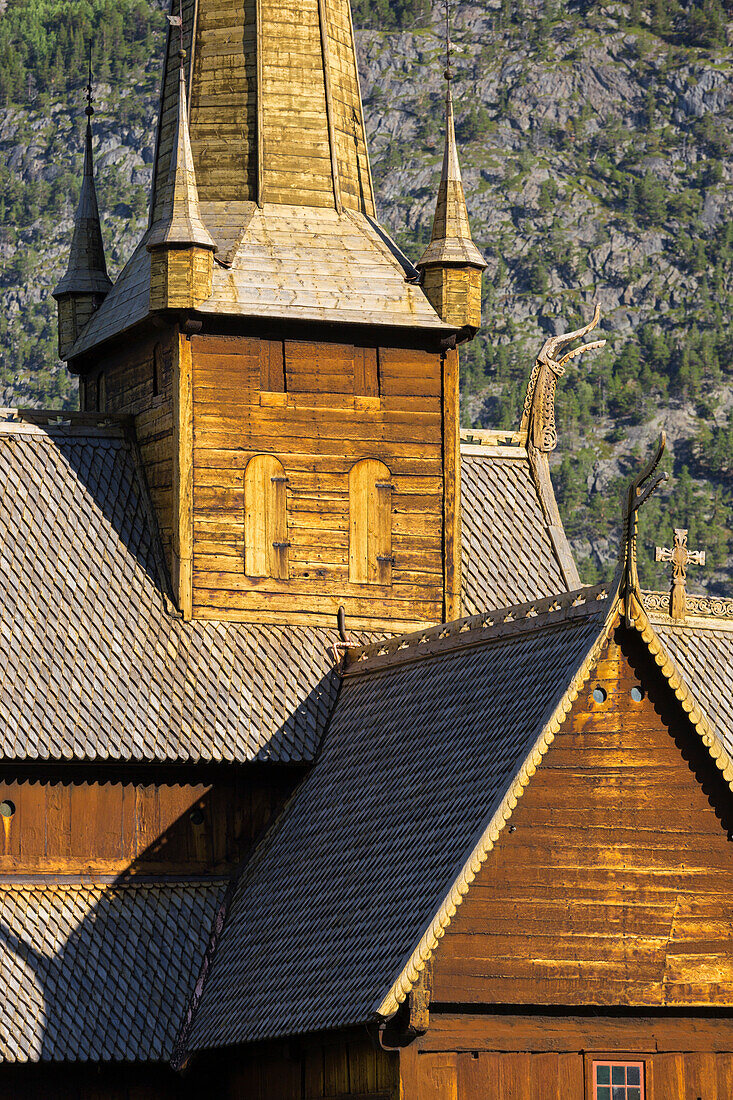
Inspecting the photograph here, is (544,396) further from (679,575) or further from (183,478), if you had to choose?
(183,478)

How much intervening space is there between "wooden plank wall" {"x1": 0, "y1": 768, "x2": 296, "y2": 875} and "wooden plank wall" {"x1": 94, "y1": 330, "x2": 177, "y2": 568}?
12.7 feet

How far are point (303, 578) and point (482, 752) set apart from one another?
8158 millimetres

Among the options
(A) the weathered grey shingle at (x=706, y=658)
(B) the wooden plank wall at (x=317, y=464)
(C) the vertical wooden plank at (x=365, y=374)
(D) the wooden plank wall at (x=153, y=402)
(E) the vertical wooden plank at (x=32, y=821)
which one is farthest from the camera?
(A) the weathered grey shingle at (x=706, y=658)

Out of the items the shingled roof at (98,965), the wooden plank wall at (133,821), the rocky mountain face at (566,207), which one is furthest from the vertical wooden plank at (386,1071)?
the rocky mountain face at (566,207)

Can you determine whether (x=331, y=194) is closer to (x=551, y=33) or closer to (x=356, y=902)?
(x=356, y=902)

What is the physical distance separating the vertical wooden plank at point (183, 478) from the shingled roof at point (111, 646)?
1.12 ft

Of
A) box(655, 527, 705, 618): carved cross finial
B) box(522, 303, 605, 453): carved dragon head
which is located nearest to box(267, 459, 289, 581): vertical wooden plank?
box(522, 303, 605, 453): carved dragon head

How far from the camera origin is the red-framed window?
30344 millimetres

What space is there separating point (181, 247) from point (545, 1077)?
14628mm

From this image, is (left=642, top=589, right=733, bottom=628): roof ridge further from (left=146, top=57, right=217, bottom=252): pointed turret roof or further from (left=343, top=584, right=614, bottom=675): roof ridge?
(left=146, top=57, right=217, bottom=252): pointed turret roof

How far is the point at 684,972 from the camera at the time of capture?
30.5 meters

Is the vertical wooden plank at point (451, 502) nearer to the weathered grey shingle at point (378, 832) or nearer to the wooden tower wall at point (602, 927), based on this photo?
the weathered grey shingle at point (378, 832)

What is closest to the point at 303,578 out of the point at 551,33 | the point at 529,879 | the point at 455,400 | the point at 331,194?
the point at 455,400

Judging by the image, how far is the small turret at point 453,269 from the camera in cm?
4038
